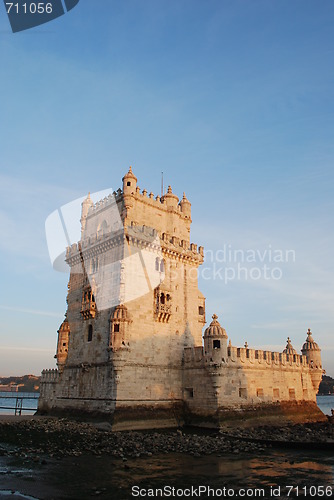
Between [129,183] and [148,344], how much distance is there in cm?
1399

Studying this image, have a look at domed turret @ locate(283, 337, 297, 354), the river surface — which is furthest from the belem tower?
the river surface

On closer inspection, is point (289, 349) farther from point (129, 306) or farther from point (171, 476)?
point (171, 476)

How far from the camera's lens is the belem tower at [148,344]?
31.0m

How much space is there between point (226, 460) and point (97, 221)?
81.0ft

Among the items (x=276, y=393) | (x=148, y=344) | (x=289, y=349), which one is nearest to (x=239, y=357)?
(x=276, y=393)

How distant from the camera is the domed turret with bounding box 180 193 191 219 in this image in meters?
41.1

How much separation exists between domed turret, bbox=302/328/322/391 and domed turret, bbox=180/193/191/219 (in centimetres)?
1908

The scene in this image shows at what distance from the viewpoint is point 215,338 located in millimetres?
32375

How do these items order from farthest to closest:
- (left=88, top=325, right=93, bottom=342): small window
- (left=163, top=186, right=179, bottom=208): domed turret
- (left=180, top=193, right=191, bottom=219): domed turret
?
(left=180, top=193, right=191, bottom=219): domed turret, (left=163, top=186, right=179, bottom=208): domed turret, (left=88, top=325, right=93, bottom=342): small window

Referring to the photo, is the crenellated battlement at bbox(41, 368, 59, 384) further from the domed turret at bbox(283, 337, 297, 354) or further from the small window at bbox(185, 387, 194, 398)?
the domed turret at bbox(283, 337, 297, 354)

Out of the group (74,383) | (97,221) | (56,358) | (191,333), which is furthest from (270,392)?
(97,221)

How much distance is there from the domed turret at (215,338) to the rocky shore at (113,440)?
20.5 ft

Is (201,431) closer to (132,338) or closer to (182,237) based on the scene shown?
(132,338)

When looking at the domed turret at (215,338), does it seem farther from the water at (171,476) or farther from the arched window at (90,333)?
the water at (171,476)
